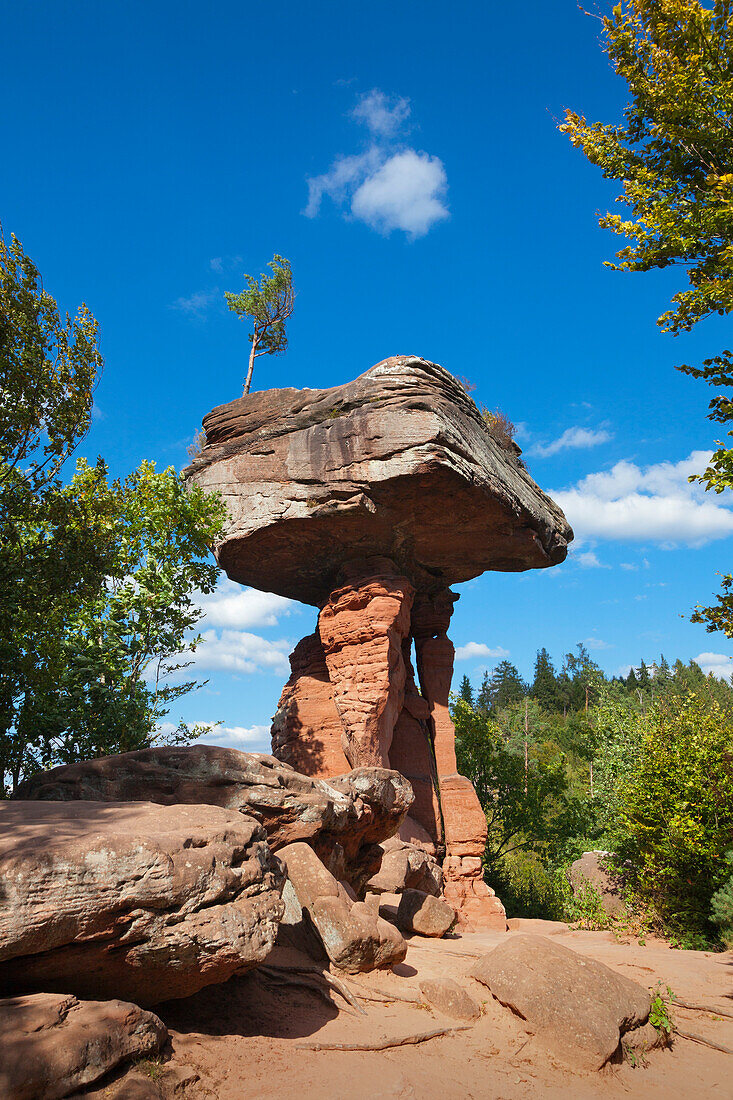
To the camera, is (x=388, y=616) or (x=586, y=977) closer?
(x=586, y=977)

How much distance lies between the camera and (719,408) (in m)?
9.17

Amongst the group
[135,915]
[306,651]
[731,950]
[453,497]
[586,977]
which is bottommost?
[731,950]

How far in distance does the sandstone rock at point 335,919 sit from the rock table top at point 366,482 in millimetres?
8887

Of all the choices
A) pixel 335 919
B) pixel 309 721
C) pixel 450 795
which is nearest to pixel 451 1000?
pixel 335 919

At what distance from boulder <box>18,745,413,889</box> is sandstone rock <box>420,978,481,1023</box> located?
1.96 meters

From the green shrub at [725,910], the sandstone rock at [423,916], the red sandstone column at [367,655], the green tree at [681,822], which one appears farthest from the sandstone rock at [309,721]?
the green shrub at [725,910]

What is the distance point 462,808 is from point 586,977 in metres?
11.2

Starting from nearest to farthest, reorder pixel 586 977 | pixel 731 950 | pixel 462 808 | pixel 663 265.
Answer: pixel 586 977, pixel 663 265, pixel 731 950, pixel 462 808

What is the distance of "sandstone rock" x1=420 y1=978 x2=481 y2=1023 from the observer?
661 cm

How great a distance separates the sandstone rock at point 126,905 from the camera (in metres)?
4.06

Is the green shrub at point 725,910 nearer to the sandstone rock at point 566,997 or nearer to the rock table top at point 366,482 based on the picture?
the sandstone rock at point 566,997

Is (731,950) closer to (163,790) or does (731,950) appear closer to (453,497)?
(453,497)

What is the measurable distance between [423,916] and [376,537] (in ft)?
28.3

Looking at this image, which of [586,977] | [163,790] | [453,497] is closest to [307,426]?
[453,497]
